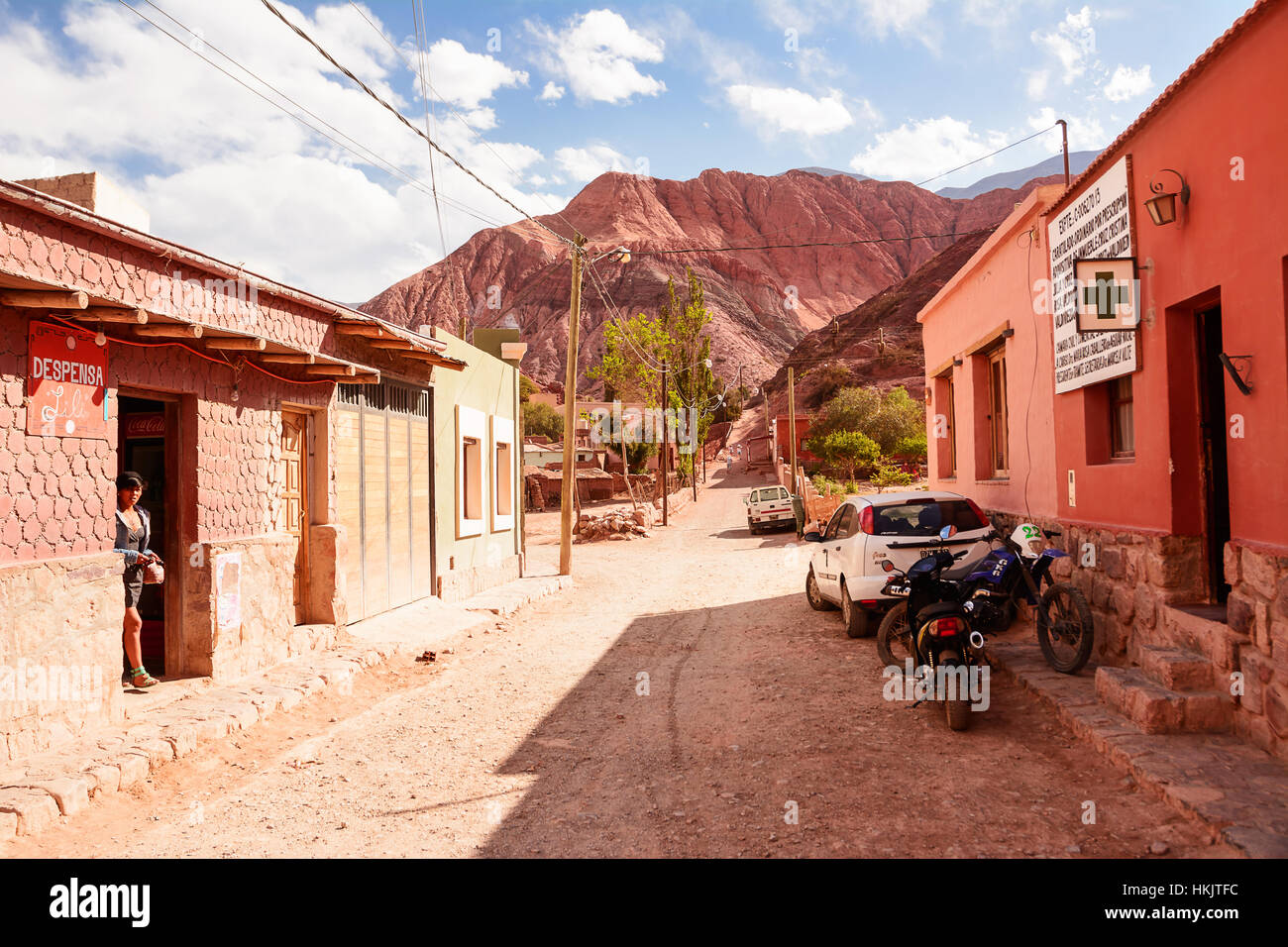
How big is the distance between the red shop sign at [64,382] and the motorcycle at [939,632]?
6213 millimetres

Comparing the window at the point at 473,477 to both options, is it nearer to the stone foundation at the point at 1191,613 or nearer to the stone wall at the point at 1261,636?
the stone foundation at the point at 1191,613

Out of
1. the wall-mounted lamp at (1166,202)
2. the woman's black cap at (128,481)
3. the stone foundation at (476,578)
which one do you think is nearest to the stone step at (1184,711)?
the wall-mounted lamp at (1166,202)

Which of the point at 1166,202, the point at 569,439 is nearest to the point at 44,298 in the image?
the point at 1166,202

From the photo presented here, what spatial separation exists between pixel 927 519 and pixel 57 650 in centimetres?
778

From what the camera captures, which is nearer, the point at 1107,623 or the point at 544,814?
the point at 544,814

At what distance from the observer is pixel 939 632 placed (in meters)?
5.89

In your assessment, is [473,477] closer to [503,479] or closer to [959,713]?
[503,479]

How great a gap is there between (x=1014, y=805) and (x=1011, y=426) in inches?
247

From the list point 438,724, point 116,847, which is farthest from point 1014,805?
point 116,847

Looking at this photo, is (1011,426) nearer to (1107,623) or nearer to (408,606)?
(1107,623)

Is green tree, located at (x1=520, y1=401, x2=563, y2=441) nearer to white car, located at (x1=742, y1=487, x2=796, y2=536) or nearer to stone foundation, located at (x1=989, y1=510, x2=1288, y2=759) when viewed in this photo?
white car, located at (x1=742, y1=487, x2=796, y2=536)

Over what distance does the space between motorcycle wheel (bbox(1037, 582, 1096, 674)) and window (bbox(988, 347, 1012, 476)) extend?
4.02 m

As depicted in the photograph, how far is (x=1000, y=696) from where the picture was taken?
251 inches
